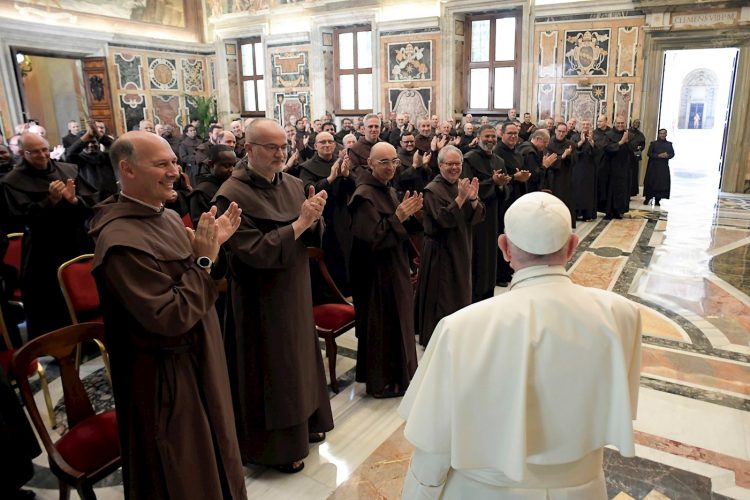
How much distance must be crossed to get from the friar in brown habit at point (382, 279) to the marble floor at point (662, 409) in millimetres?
313

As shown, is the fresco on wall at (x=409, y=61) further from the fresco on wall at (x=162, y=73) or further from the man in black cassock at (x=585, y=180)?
the fresco on wall at (x=162, y=73)

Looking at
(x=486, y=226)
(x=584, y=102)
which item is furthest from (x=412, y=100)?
(x=486, y=226)

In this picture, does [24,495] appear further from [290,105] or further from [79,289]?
[290,105]

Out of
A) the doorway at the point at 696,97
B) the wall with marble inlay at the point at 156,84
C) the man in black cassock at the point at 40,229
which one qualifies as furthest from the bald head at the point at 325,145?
the doorway at the point at 696,97

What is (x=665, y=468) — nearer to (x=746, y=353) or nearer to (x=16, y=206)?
(x=746, y=353)

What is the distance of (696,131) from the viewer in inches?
1136

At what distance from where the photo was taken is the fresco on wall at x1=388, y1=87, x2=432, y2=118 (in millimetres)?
15180

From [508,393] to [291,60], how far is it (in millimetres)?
16943

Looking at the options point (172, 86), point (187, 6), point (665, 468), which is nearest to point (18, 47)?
point (172, 86)

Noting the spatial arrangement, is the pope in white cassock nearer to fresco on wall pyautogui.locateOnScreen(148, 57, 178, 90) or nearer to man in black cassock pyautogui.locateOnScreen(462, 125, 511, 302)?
man in black cassock pyautogui.locateOnScreen(462, 125, 511, 302)

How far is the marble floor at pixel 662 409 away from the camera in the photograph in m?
3.25

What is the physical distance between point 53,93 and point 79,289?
17.0 metres

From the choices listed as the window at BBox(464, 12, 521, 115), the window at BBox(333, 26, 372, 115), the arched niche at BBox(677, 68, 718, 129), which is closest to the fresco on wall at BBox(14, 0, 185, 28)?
the window at BBox(333, 26, 372, 115)

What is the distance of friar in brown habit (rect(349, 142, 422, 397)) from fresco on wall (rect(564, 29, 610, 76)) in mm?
10833
